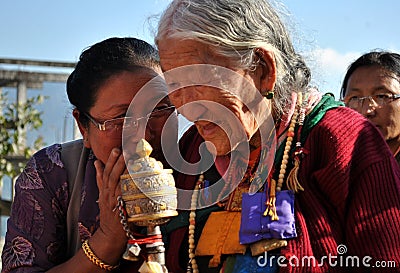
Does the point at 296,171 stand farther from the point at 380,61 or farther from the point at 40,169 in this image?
the point at 380,61

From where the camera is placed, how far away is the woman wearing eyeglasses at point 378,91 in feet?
14.1

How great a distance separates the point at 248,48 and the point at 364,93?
219cm

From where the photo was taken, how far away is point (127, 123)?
9.00ft

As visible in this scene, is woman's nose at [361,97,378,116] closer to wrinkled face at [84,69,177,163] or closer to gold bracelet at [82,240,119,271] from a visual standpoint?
wrinkled face at [84,69,177,163]

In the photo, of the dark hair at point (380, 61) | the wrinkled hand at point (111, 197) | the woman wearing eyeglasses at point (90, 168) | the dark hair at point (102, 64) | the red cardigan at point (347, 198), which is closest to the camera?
the red cardigan at point (347, 198)

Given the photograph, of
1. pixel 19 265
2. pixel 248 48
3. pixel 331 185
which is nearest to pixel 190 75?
pixel 248 48

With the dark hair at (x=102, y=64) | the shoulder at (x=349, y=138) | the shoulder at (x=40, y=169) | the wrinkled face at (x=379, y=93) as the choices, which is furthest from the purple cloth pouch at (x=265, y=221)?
the wrinkled face at (x=379, y=93)

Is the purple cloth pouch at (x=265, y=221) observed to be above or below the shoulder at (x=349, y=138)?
below

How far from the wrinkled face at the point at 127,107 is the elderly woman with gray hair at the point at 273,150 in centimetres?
28

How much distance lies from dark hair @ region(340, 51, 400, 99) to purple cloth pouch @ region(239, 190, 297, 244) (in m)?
2.31

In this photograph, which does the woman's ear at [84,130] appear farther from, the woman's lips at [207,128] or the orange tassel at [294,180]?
the orange tassel at [294,180]

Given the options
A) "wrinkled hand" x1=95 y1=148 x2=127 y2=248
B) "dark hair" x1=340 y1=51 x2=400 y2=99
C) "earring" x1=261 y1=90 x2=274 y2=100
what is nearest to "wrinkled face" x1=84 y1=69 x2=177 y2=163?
"wrinkled hand" x1=95 y1=148 x2=127 y2=248

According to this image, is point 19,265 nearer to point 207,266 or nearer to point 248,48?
A: point 207,266

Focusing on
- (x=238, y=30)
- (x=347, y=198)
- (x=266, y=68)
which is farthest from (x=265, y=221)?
(x=238, y=30)
